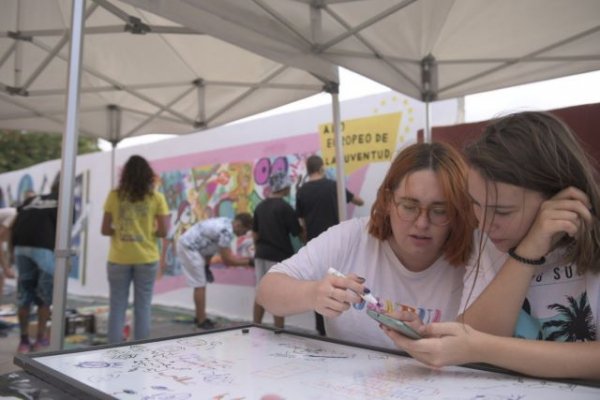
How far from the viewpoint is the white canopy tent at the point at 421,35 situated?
255cm

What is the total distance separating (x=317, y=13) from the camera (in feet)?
8.99

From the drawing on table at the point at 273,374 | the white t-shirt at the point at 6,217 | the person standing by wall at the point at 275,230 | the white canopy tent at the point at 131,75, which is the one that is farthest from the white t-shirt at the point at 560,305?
the white t-shirt at the point at 6,217

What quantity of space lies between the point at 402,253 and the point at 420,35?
6.22ft

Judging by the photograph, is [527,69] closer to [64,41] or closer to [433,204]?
[433,204]

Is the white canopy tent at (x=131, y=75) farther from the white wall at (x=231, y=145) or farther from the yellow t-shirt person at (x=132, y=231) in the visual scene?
the white wall at (x=231, y=145)

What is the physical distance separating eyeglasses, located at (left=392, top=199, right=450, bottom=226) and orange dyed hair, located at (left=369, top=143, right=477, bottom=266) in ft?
0.06

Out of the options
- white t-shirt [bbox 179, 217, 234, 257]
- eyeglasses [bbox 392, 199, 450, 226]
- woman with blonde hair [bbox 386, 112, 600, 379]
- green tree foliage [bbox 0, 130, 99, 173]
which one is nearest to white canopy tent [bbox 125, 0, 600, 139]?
eyeglasses [bbox 392, 199, 450, 226]

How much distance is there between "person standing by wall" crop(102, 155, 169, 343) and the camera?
363 cm

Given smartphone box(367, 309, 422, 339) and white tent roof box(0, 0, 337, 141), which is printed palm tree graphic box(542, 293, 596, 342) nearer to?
smartphone box(367, 309, 422, 339)

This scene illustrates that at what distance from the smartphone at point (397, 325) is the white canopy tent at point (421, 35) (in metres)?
1.64

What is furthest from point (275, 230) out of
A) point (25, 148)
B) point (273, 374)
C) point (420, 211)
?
point (25, 148)

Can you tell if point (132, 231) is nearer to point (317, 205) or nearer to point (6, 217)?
point (317, 205)

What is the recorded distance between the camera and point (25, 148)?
17.8m

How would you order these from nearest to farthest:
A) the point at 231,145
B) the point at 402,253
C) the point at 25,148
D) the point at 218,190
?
the point at 402,253, the point at 231,145, the point at 218,190, the point at 25,148
